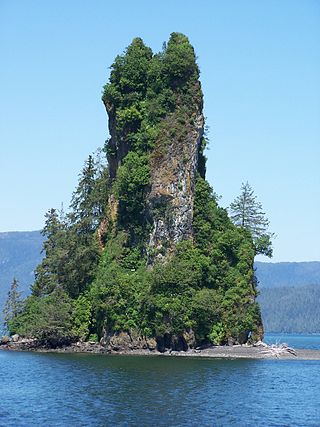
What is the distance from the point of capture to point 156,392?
5947 cm

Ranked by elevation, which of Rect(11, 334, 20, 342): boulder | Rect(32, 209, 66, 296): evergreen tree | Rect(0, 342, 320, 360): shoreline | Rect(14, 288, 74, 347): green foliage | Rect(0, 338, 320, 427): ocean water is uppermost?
Rect(32, 209, 66, 296): evergreen tree

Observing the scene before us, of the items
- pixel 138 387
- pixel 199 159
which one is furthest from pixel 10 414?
pixel 199 159

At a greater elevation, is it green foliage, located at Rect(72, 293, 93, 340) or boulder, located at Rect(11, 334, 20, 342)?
green foliage, located at Rect(72, 293, 93, 340)

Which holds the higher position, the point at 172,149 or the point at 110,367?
the point at 172,149

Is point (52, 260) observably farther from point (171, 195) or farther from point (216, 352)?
point (216, 352)

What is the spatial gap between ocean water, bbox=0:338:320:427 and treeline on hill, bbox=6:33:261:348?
381 inches

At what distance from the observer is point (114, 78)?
357 ft

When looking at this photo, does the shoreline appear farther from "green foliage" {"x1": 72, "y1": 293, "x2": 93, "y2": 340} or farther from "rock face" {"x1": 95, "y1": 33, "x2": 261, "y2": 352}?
"green foliage" {"x1": 72, "y1": 293, "x2": 93, "y2": 340}

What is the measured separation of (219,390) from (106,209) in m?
52.0

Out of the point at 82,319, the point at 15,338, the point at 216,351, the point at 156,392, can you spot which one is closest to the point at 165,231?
the point at 82,319

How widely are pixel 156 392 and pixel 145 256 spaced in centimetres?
4363

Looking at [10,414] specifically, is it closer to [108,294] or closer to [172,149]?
[108,294]

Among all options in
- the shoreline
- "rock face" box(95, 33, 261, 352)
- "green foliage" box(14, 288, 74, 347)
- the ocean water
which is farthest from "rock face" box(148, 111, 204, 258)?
the ocean water

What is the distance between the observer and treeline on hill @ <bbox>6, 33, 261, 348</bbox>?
96.2 m
